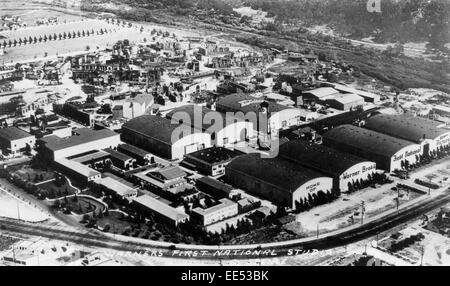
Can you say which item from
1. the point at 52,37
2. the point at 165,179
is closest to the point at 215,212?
the point at 165,179

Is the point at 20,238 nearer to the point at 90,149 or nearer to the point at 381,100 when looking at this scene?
the point at 90,149

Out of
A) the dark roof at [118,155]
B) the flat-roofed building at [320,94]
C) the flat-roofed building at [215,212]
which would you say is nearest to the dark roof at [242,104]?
the flat-roofed building at [320,94]

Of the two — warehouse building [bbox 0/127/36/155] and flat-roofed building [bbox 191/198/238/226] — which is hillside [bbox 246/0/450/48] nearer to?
flat-roofed building [bbox 191/198/238/226]

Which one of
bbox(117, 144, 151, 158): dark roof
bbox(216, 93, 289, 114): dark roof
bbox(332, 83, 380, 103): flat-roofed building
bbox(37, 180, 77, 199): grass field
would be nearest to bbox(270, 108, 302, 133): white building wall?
bbox(216, 93, 289, 114): dark roof

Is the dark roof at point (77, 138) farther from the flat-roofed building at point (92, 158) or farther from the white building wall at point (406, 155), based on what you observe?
the white building wall at point (406, 155)

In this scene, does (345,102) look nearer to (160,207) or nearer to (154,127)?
(154,127)
